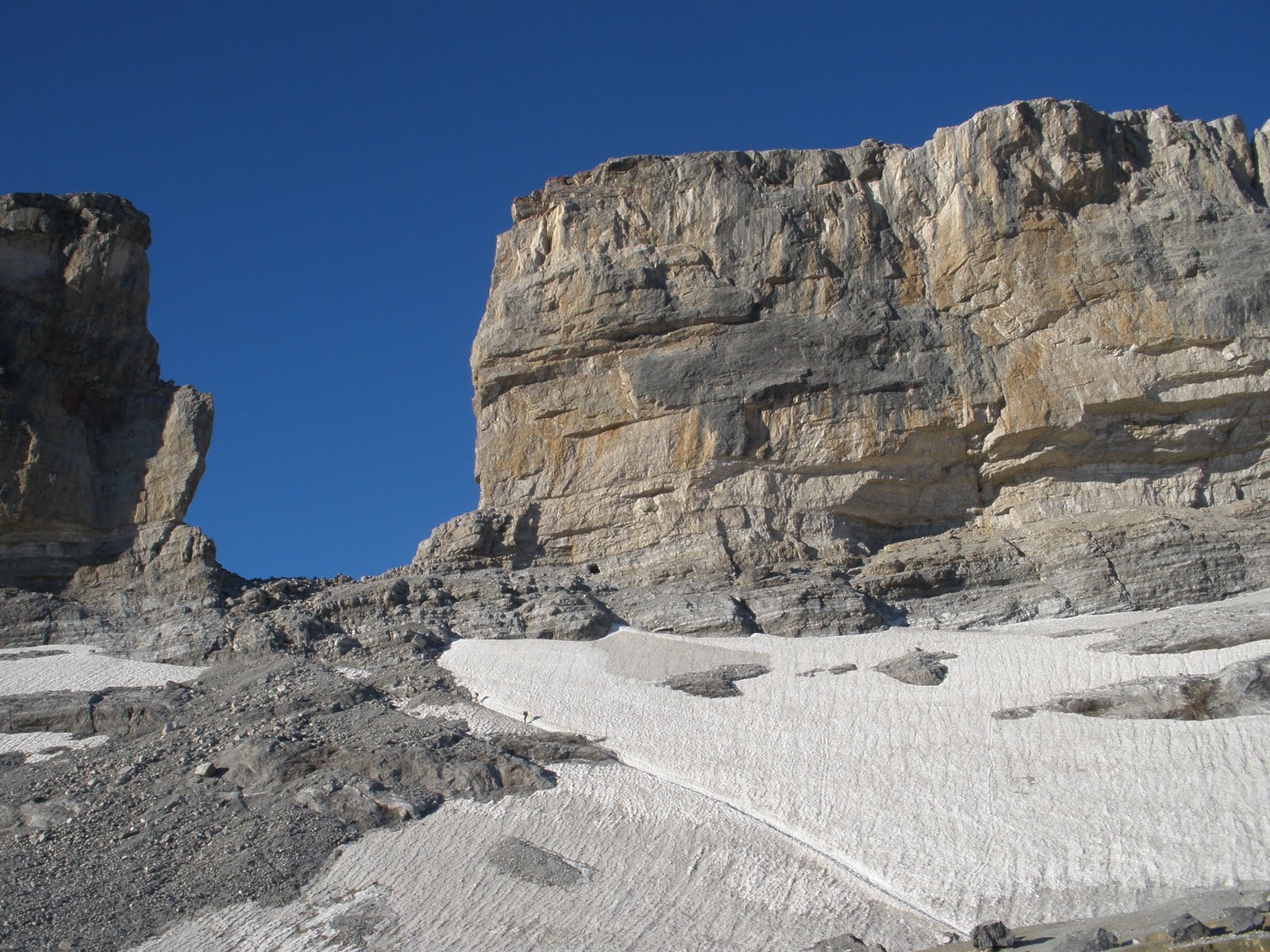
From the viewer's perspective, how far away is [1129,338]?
33.3 meters

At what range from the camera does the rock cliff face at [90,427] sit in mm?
35688

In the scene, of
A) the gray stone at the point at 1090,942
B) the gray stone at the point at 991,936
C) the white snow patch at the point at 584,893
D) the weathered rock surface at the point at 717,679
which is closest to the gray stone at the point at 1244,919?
the gray stone at the point at 1090,942

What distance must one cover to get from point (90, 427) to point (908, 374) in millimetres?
23541

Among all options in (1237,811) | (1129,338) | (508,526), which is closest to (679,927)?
(1237,811)

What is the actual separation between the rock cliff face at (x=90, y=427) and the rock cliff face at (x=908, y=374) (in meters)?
8.05

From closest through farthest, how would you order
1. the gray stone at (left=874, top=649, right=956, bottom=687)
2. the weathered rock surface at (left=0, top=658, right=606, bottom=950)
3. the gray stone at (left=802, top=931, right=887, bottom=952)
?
the gray stone at (left=802, top=931, right=887, bottom=952), the weathered rock surface at (left=0, top=658, right=606, bottom=950), the gray stone at (left=874, top=649, right=956, bottom=687)

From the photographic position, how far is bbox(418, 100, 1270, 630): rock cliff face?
3266 cm

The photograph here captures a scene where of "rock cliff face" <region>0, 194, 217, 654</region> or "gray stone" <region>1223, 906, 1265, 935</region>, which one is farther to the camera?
"rock cliff face" <region>0, 194, 217, 654</region>

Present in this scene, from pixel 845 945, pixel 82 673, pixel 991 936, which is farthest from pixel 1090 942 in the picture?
pixel 82 673

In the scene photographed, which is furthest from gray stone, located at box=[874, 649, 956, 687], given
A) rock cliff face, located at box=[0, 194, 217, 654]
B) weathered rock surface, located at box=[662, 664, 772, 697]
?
rock cliff face, located at box=[0, 194, 217, 654]

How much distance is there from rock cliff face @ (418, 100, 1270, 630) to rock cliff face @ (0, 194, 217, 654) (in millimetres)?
8054

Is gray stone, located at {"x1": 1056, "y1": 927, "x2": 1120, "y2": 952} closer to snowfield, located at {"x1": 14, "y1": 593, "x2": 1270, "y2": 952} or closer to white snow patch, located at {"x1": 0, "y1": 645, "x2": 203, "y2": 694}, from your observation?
snowfield, located at {"x1": 14, "y1": 593, "x2": 1270, "y2": 952}

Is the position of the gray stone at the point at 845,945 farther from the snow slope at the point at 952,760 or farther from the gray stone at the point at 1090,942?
the gray stone at the point at 1090,942

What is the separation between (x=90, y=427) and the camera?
38562 mm
